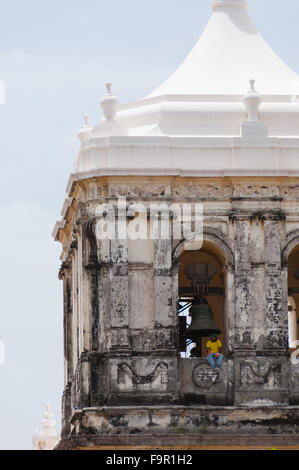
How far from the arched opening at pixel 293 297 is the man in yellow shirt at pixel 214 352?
2.40 meters

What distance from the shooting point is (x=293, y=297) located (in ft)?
182

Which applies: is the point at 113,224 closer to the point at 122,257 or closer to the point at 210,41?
the point at 122,257

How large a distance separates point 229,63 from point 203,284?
514cm

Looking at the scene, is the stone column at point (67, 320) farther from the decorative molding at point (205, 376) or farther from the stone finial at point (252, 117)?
the stone finial at point (252, 117)

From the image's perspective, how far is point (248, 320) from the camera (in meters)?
50.2

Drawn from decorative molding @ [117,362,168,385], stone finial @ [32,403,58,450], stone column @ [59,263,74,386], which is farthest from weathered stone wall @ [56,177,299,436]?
stone finial @ [32,403,58,450]

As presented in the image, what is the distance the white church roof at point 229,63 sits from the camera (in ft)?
172

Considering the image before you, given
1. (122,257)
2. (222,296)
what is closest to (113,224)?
(122,257)

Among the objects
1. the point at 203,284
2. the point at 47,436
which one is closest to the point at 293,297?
the point at 203,284

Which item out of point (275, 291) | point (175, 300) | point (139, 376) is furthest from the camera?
point (275, 291)

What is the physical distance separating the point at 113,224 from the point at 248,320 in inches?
140

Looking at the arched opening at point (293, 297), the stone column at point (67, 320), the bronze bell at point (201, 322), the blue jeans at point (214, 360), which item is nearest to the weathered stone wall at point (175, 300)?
the blue jeans at point (214, 360)

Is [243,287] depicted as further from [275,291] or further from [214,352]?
[214,352]
